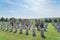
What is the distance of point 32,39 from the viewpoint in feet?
49.5

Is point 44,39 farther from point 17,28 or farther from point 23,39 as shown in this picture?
point 17,28

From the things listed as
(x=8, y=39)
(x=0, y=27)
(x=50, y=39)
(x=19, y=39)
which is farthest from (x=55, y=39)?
(x=0, y=27)

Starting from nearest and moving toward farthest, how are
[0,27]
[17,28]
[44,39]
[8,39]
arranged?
[44,39]
[8,39]
[17,28]
[0,27]

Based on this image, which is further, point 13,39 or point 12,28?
point 12,28

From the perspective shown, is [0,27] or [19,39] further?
[0,27]

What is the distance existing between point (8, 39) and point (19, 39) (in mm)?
1359

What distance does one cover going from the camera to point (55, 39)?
586 inches

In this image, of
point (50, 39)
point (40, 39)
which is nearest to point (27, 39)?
point (40, 39)

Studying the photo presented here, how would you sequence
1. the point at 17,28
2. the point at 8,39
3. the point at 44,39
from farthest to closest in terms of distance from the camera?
the point at 17,28 < the point at 8,39 < the point at 44,39

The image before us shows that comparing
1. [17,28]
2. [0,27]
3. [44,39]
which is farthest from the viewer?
[0,27]

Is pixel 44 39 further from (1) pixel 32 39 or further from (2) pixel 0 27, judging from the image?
(2) pixel 0 27

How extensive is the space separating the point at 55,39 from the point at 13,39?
15.5ft

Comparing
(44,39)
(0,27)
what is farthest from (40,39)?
(0,27)

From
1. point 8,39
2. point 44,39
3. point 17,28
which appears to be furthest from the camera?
point 17,28
